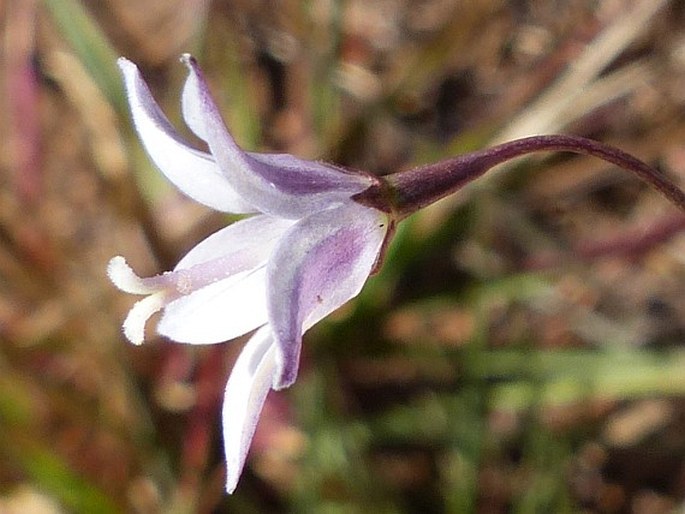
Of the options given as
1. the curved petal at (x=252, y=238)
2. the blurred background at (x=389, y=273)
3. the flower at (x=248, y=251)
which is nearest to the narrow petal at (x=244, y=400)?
the flower at (x=248, y=251)

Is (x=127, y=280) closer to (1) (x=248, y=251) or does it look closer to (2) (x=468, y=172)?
(1) (x=248, y=251)

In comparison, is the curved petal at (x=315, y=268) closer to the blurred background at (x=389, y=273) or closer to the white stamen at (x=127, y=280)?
the white stamen at (x=127, y=280)

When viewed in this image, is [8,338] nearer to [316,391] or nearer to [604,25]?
[316,391]

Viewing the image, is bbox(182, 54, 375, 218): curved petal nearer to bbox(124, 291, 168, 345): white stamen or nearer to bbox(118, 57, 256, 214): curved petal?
bbox(118, 57, 256, 214): curved petal

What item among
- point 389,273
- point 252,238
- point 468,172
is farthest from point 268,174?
point 389,273

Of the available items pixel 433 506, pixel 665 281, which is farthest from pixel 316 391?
pixel 665 281

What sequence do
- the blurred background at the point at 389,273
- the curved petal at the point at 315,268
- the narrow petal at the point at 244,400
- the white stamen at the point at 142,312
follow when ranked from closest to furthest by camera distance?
the curved petal at the point at 315,268
the narrow petal at the point at 244,400
the white stamen at the point at 142,312
the blurred background at the point at 389,273
